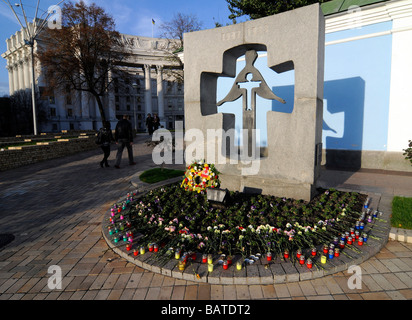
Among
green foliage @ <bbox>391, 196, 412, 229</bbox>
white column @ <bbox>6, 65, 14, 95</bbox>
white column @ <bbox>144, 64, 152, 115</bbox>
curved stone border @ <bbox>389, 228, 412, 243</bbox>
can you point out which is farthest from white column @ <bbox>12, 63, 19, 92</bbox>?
curved stone border @ <bbox>389, 228, 412, 243</bbox>

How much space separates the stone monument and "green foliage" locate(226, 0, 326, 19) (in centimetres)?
1281

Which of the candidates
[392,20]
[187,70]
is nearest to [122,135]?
[187,70]

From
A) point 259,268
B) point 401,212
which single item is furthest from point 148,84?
point 259,268

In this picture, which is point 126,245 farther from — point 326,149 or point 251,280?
point 326,149

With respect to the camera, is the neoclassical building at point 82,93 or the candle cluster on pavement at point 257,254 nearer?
the candle cluster on pavement at point 257,254

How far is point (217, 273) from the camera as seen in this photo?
2973 millimetres

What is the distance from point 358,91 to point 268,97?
5.66 metres

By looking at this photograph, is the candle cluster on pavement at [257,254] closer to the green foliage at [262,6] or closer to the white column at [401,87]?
the white column at [401,87]

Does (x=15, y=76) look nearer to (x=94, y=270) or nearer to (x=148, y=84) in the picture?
(x=148, y=84)

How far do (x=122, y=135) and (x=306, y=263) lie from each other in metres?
8.66

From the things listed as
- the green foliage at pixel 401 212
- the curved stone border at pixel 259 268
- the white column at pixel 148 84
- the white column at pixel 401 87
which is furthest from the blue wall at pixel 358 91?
the white column at pixel 148 84

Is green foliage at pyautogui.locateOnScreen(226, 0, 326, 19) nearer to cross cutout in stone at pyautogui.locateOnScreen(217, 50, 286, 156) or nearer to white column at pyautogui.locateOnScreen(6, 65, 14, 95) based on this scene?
cross cutout in stone at pyautogui.locateOnScreen(217, 50, 286, 156)

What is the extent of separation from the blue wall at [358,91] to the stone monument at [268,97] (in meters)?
4.88

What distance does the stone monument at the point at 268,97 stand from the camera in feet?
17.0
